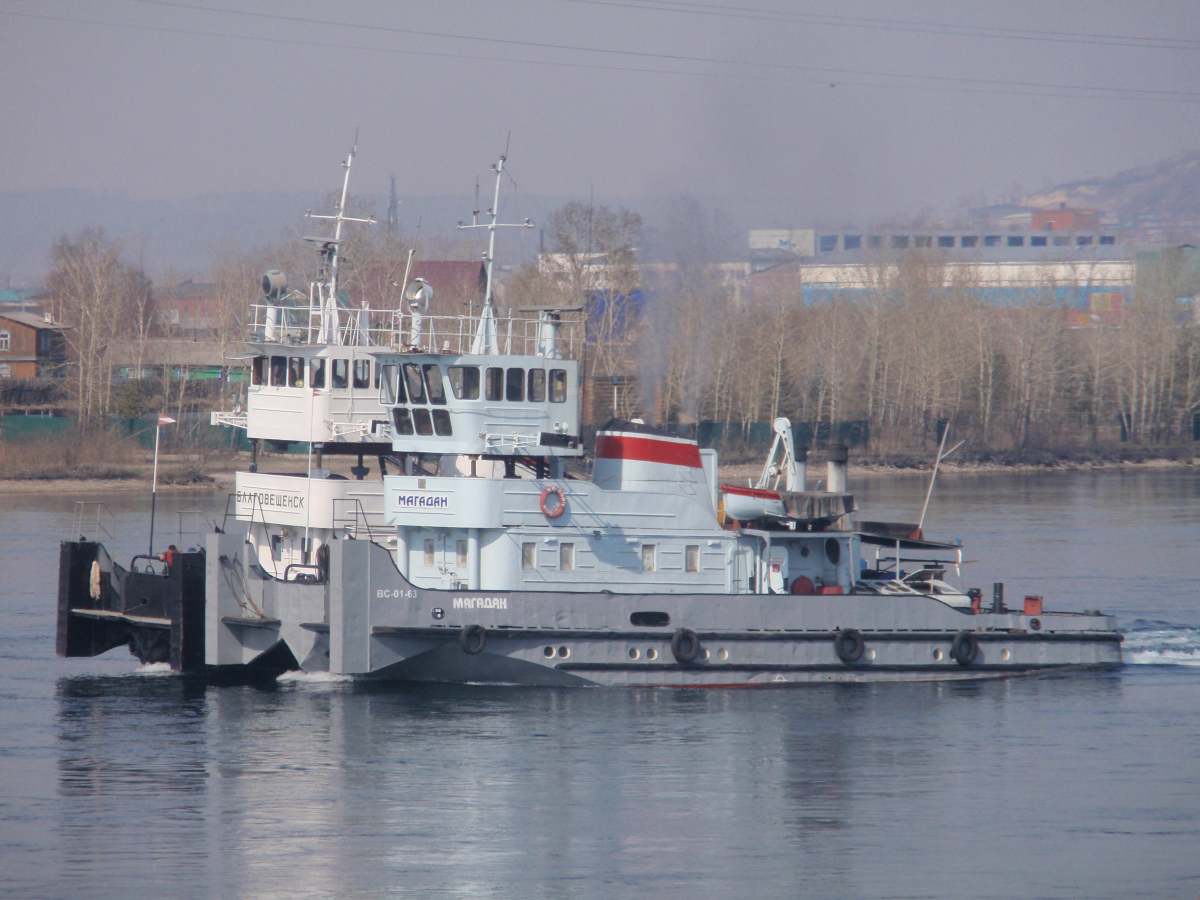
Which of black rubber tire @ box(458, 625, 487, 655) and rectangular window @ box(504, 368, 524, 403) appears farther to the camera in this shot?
rectangular window @ box(504, 368, 524, 403)

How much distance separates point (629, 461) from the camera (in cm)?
2211

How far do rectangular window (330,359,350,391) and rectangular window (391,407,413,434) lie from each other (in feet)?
9.44

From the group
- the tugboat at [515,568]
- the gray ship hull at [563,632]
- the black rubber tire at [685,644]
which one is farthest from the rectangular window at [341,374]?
the black rubber tire at [685,644]

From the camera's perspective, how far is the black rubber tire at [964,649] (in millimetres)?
23220

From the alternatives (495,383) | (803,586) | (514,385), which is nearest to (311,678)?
(495,383)

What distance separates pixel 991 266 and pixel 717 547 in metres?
82.6

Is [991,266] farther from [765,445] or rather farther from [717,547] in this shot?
[717,547]

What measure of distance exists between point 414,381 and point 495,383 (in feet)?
4.11

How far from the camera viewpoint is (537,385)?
21.7 meters

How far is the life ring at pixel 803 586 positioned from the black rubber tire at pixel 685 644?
2.37 m

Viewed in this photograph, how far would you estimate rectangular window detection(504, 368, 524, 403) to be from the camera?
847 inches

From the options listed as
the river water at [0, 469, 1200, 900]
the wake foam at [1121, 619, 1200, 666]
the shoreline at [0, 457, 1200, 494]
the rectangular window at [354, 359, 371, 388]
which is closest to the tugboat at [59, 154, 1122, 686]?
the rectangular window at [354, 359, 371, 388]

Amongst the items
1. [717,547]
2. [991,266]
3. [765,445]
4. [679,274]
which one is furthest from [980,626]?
[991,266]

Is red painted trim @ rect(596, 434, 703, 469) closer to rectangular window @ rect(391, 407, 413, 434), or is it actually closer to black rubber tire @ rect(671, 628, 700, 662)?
black rubber tire @ rect(671, 628, 700, 662)
